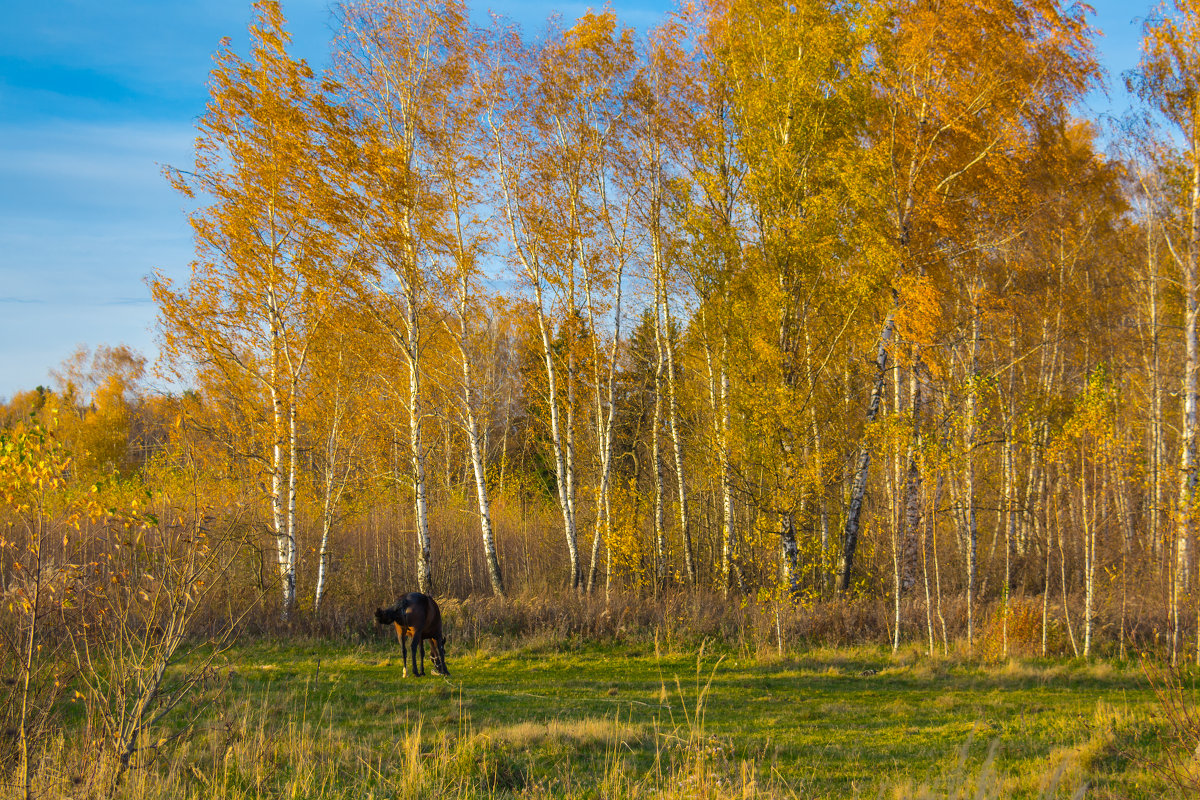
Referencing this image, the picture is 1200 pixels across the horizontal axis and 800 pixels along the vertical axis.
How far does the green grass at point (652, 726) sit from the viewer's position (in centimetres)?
470

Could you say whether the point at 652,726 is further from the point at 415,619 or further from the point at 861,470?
the point at 861,470

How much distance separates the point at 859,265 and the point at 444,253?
329 inches

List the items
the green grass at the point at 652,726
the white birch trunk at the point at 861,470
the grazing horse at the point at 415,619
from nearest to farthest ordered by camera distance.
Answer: the green grass at the point at 652,726, the grazing horse at the point at 415,619, the white birch trunk at the point at 861,470

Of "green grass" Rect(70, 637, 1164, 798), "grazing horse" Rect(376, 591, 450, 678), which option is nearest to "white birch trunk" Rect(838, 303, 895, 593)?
"green grass" Rect(70, 637, 1164, 798)

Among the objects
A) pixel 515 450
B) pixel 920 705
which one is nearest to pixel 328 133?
pixel 920 705

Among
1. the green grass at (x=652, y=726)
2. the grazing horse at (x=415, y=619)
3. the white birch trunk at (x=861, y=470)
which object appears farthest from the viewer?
the white birch trunk at (x=861, y=470)

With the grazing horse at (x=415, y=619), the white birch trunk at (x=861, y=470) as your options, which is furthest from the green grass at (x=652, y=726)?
the white birch trunk at (x=861, y=470)

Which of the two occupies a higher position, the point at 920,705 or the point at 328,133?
the point at 328,133

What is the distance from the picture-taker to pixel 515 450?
99.1 feet

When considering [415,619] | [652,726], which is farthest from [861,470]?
[415,619]

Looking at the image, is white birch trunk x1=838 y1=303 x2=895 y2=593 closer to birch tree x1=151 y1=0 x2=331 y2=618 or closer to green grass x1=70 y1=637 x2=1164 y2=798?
green grass x1=70 y1=637 x2=1164 y2=798

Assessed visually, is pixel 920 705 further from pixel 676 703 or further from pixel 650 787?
pixel 650 787

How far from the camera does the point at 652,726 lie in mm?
7105

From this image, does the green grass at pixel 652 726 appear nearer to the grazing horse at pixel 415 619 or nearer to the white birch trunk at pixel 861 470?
the grazing horse at pixel 415 619
